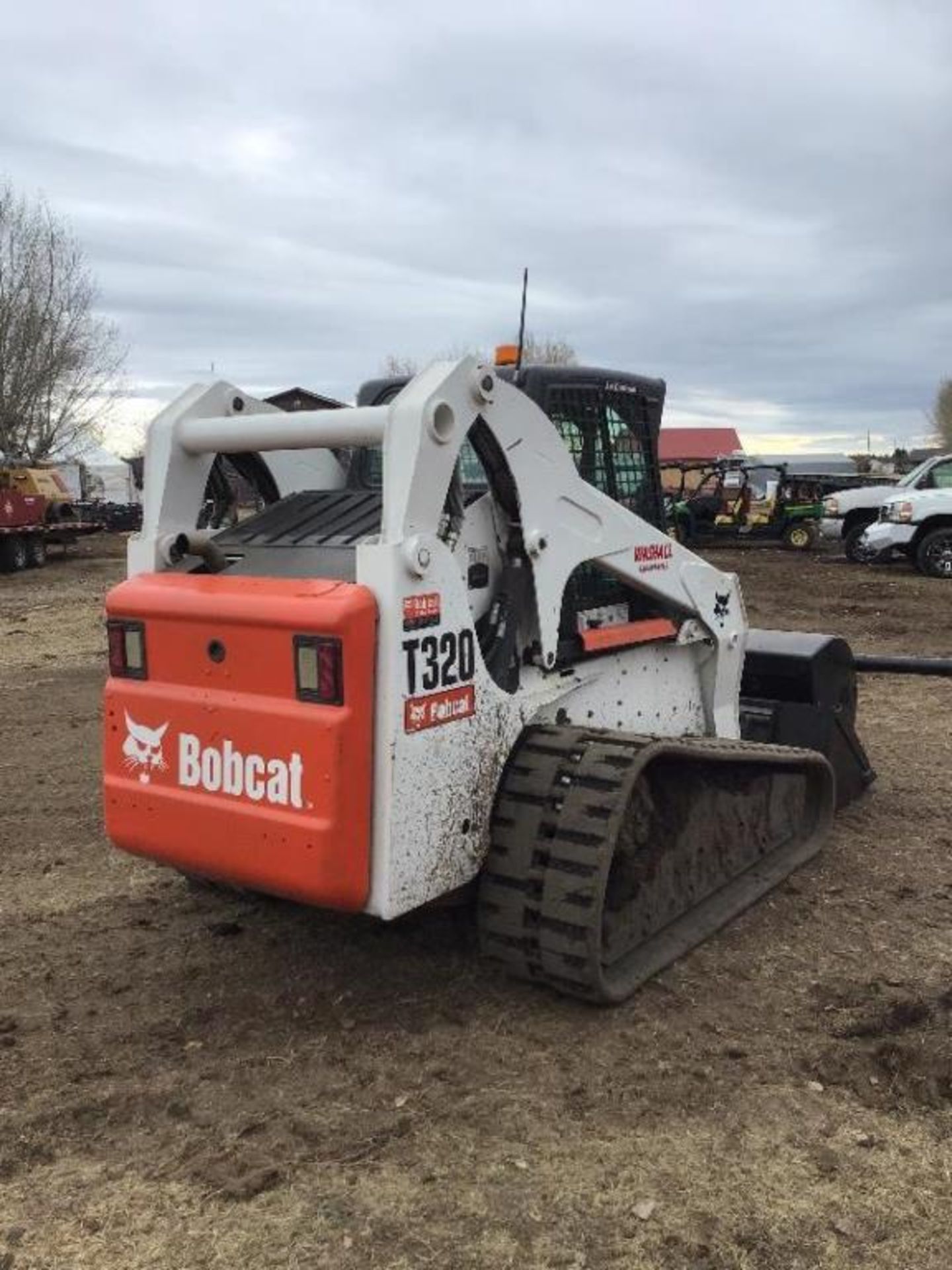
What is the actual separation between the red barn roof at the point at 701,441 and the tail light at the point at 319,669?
5738cm

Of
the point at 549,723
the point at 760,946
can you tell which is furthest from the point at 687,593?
the point at 760,946

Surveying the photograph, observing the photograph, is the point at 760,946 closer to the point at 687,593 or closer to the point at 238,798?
the point at 687,593

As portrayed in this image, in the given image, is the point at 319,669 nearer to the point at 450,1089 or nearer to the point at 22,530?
the point at 450,1089

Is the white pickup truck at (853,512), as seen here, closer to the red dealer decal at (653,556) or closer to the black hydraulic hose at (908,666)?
the black hydraulic hose at (908,666)

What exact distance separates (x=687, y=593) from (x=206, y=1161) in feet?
9.13

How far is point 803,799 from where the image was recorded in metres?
5.24

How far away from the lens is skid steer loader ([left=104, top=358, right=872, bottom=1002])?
3340 millimetres

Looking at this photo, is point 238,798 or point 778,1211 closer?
point 778,1211

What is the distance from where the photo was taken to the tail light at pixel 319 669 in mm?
3254

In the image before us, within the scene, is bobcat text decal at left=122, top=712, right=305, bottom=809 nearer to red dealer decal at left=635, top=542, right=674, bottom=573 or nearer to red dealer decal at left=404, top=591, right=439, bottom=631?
red dealer decal at left=404, top=591, right=439, bottom=631

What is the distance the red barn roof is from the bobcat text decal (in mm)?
57145

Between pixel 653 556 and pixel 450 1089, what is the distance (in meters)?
2.12

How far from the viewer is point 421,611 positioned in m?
3.39

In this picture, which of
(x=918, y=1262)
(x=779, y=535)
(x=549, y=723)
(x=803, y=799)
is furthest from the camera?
(x=779, y=535)
